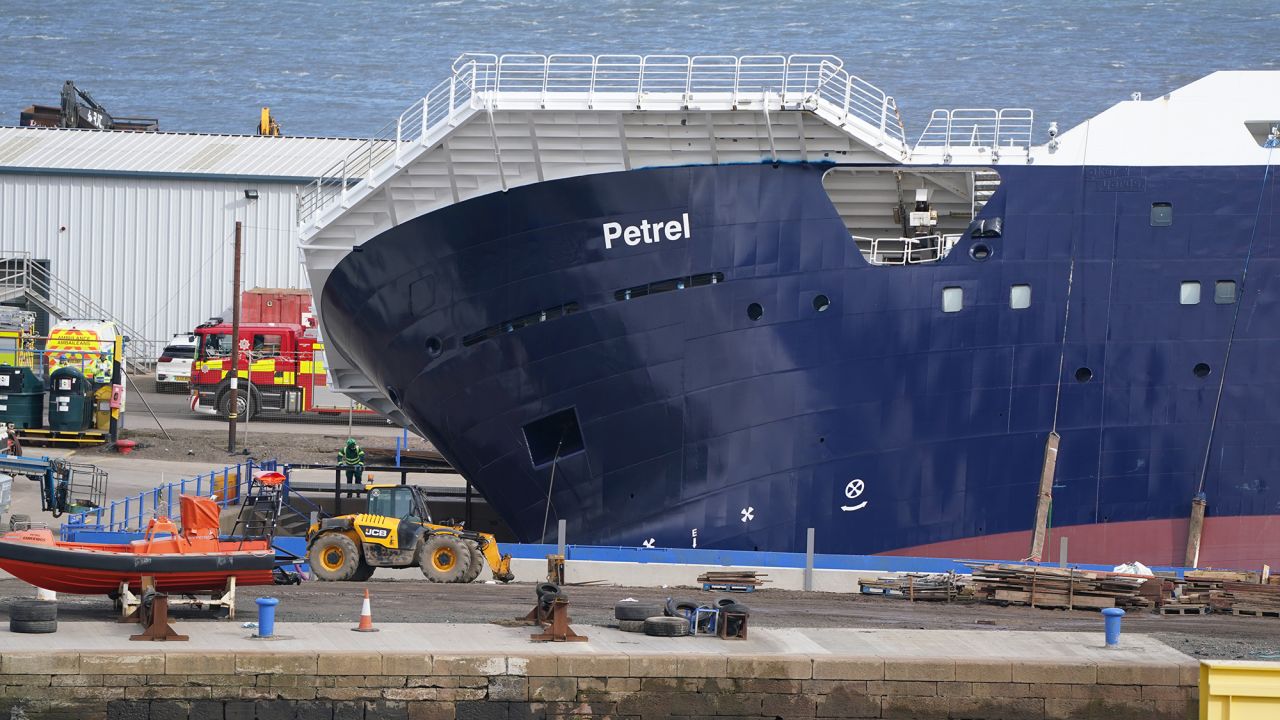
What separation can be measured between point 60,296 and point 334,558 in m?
36.9

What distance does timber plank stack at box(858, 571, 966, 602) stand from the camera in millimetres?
23062

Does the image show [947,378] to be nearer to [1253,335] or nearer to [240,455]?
Answer: [1253,335]

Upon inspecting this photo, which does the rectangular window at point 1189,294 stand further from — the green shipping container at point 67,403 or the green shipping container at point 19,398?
the green shipping container at point 19,398

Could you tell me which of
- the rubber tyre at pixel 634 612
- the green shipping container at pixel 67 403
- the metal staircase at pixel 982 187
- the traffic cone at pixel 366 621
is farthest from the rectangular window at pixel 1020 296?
the green shipping container at pixel 67 403

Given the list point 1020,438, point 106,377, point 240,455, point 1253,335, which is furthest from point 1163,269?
point 106,377

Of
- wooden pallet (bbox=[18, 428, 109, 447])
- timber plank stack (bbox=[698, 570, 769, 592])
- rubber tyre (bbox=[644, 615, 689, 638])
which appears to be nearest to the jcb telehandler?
timber plank stack (bbox=[698, 570, 769, 592])

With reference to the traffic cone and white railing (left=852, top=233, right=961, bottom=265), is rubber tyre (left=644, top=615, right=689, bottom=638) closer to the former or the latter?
the traffic cone

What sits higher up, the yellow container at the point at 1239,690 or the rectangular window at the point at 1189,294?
the rectangular window at the point at 1189,294

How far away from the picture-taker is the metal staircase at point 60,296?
181 feet

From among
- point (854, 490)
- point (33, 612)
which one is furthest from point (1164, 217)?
point (33, 612)

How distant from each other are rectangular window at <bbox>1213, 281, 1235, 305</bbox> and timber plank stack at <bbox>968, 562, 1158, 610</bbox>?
510cm

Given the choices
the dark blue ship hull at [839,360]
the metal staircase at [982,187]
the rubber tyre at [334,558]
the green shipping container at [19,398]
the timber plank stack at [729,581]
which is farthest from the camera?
the green shipping container at [19,398]

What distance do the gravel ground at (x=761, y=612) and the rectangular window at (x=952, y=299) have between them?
4.85m

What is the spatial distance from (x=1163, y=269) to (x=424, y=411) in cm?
1255
